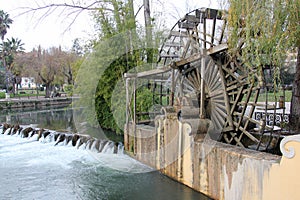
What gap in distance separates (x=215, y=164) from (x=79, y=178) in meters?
3.64

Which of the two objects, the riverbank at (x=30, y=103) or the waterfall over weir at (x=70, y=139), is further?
the riverbank at (x=30, y=103)

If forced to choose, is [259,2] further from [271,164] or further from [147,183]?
[147,183]

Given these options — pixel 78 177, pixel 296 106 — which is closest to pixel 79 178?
pixel 78 177

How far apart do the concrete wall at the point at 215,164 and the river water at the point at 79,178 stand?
1.17 ft

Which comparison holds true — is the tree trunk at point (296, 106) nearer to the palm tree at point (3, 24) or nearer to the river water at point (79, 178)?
the river water at point (79, 178)

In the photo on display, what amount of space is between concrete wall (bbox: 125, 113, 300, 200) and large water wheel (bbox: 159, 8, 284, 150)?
2.83 ft

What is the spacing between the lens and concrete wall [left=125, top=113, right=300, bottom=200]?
340cm

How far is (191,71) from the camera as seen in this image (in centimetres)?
780

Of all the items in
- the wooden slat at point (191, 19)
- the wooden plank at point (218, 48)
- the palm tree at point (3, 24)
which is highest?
the palm tree at point (3, 24)

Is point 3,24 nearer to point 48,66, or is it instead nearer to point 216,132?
point 48,66

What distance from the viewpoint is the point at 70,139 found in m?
10.3

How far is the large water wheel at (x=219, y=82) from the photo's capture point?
19.0 feet

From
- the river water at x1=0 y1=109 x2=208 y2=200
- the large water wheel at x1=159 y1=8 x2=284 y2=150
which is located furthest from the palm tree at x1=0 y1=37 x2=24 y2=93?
the large water wheel at x1=159 y1=8 x2=284 y2=150

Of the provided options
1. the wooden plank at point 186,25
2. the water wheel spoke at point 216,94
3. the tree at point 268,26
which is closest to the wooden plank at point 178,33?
the wooden plank at point 186,25
